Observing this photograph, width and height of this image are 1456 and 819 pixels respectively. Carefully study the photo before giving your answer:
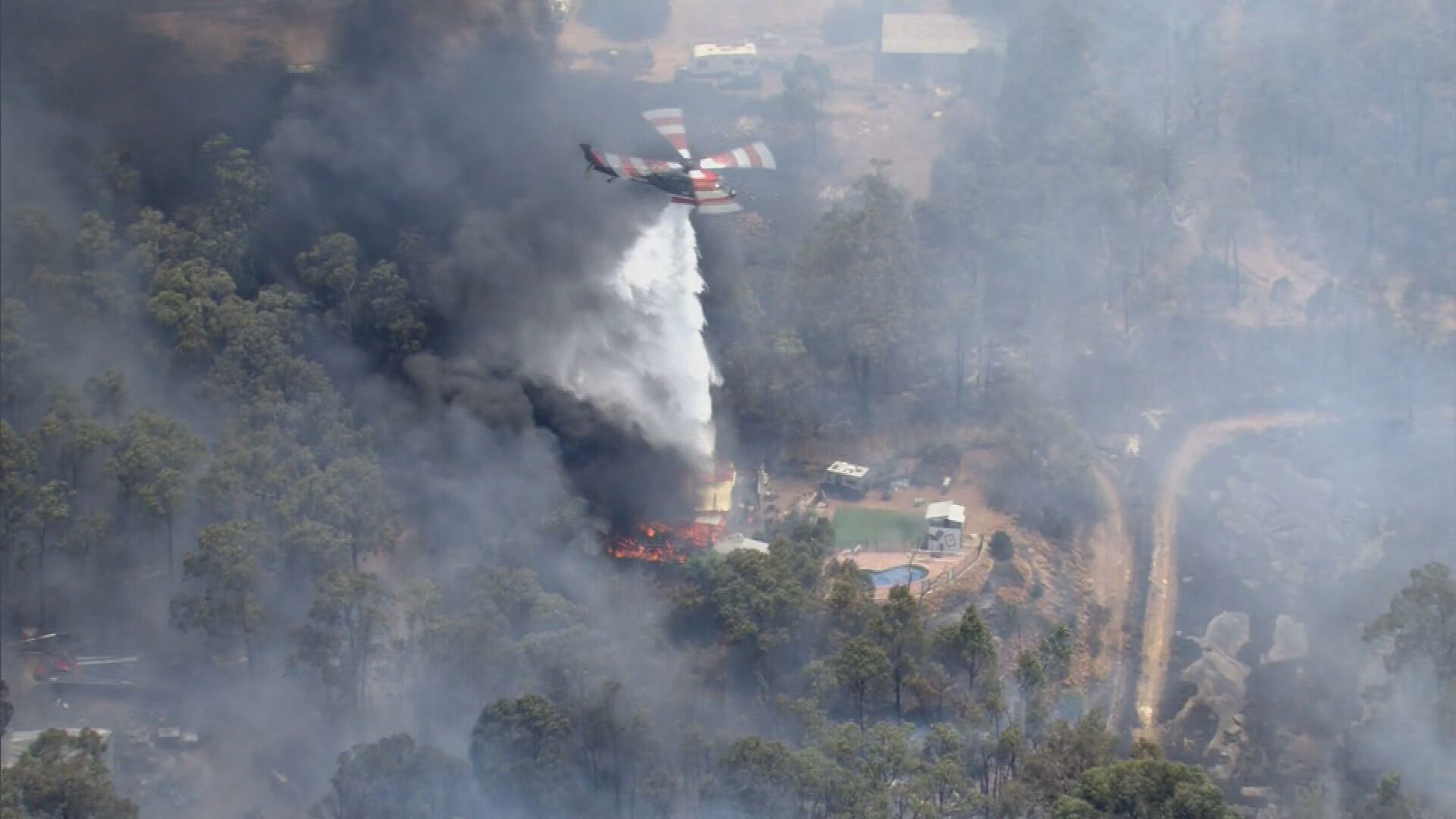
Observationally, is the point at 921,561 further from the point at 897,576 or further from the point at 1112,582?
the point at 1112,582

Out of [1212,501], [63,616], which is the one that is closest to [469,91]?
[63,616]

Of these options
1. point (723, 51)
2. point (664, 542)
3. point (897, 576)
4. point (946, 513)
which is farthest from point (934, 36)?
point (664, 542)

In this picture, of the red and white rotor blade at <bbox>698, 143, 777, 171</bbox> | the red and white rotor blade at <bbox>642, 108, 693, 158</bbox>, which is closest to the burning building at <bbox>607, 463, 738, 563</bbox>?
the red and white rotor blade at <bbox>698, 143, 777, 171</bbox>

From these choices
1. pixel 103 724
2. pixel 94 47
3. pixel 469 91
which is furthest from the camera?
pixel 469 91

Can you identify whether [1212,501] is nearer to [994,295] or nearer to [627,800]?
[994,295]

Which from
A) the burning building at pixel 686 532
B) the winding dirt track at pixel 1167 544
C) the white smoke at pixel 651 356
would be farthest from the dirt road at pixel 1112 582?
the white smoke at pixel 651 356

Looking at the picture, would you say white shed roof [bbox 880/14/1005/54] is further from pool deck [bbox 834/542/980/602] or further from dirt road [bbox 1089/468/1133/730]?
pool deck [bbox 834/542/980/602]
